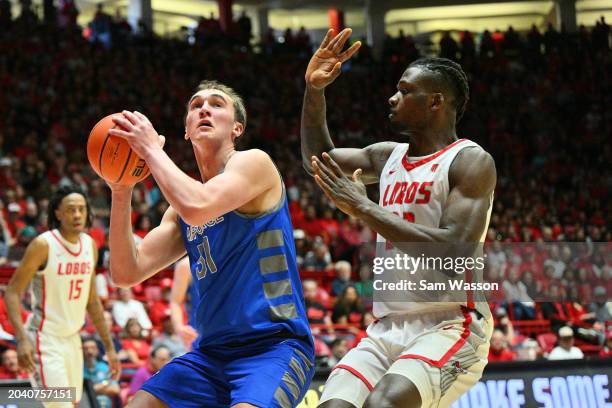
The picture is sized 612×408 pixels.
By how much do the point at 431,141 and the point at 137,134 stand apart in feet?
4.16

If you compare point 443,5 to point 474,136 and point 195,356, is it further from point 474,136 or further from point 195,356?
point 195,356

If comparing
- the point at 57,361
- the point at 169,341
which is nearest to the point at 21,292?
the point at 57,361

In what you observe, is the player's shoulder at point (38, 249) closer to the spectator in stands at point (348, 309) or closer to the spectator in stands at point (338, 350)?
the spectator in stands at point (338, 350)

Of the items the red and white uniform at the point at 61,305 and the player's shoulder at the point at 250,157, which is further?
the red and white uniform at the point at 61,305

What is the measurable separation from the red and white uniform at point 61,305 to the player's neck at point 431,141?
3540 mm

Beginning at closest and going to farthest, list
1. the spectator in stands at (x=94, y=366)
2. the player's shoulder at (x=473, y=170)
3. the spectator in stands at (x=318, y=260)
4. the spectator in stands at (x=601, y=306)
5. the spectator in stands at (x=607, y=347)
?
the player's shoulder at (x=473, y=170) → the spectator in stands at (x=94, y=366) → the spectator in stands at (x=607, y=347) → the spectator in stands at (x=601, y=306) → the spectator in stands at (x=318, y=260)

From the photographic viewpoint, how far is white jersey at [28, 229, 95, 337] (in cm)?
666

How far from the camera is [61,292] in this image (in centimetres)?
670

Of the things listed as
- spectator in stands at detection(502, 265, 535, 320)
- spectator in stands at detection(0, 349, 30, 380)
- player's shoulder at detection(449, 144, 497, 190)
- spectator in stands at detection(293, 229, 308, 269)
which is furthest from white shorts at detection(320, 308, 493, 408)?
spectator in stands at detection(293, 229, 308, 269)

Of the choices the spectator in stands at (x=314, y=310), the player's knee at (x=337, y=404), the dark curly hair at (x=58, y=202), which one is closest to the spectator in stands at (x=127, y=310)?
the spectator in stands at (x=314, y=310)

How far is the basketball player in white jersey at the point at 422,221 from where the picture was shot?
3.55m

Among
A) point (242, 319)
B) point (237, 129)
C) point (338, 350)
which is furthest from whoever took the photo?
point (338, 350)

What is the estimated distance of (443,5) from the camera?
24.8m

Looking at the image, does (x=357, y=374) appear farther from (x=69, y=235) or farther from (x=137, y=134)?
(x=69, y=235)
